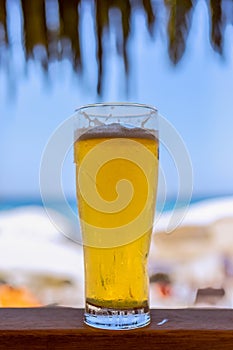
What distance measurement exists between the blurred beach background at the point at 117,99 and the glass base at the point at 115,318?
0.12 m

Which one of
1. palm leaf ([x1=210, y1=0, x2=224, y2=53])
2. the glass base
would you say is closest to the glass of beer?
the glass base

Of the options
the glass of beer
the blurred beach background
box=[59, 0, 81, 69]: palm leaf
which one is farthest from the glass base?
box=[59, 0, 81, 69]: palm leaf

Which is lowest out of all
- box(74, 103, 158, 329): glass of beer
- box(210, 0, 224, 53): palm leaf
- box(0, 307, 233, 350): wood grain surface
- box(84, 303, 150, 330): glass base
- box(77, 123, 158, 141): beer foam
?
box(0, 307, 233, 350): wood grain surface

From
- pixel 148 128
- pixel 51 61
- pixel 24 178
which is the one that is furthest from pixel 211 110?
pixel 148 128

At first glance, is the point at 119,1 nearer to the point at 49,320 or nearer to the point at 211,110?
the point at 49,320

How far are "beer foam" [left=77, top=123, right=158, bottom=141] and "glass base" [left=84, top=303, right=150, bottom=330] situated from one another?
0.60 feet

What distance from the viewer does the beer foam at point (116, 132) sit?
0.54 m

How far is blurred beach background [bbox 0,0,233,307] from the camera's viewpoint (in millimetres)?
1215

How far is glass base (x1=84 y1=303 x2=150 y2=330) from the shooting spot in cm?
52

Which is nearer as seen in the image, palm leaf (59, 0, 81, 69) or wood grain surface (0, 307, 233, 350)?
wood grain surface (0, 307, 233, 350)

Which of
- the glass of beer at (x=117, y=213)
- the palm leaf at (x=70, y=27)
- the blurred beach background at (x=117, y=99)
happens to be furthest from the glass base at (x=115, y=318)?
the palm leaf at (x=70, y=27)

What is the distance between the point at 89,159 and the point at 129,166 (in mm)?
44

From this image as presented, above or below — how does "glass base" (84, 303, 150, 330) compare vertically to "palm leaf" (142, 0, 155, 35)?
below

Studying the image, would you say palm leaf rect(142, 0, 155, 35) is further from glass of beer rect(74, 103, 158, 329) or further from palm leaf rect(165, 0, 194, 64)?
glass of beer rect(74, 103, 158, 329)
